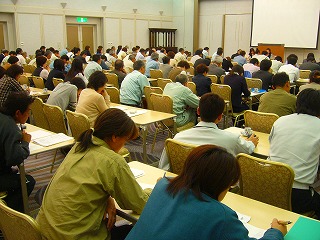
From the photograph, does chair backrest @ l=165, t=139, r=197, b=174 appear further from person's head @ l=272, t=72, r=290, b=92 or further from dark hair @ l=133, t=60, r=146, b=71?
dark hair @ l=133, t=60, r=146, b=71

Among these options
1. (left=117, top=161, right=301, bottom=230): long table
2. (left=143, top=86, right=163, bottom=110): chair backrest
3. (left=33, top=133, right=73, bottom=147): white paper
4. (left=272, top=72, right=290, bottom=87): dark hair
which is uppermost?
(left=272, top=72, right=290, bottom=87): dark hair

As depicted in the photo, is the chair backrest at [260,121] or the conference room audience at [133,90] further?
the conference room audience at [133,90]

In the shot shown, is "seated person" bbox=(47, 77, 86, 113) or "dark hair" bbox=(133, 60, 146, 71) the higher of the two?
"dark hair" bbox=(133, 60, 146, 71)

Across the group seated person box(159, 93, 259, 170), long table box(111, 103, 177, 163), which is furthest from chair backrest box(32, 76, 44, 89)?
seated person box(159, 93, 259, 170)

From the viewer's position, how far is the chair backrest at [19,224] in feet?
5.81

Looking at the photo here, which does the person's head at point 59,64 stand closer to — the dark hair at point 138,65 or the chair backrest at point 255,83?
the dark hair at point 138,65

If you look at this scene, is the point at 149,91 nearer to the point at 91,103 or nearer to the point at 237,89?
the point at 237,89

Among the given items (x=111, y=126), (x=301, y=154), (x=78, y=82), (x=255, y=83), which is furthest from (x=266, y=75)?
(x=111, y=126)

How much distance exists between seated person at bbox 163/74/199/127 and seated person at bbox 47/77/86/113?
143cm

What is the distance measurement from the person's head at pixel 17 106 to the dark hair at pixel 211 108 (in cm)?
161

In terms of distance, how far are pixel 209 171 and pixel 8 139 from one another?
219 cm

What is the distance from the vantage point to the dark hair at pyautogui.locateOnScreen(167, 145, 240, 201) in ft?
5.01

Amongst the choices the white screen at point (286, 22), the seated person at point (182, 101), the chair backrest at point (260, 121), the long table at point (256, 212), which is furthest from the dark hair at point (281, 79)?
the white screen at point (286, 22)

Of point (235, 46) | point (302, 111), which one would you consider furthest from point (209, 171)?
point (235, 46)
